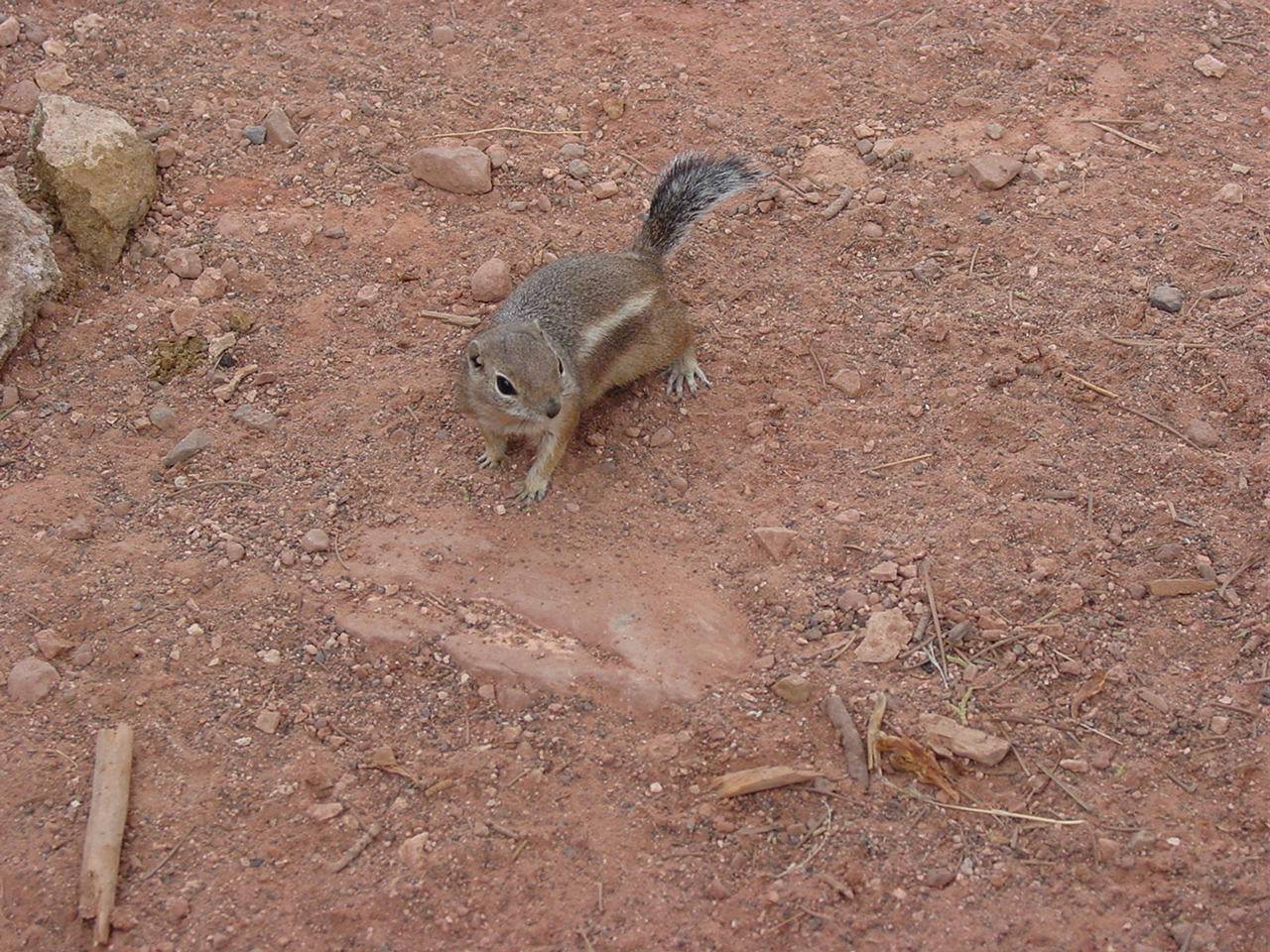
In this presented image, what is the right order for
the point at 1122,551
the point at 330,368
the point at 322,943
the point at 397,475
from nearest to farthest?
1. the point at 322,943
2. the point at 1122,551
3. the point at 397,475
4. the point at 330,368

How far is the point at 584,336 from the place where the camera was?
5332 millimetres

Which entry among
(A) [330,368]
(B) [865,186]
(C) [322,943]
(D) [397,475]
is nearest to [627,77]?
(B) [865,186]

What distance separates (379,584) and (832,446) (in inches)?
79.2

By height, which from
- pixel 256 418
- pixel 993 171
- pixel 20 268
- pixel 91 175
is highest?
pixel 91 175

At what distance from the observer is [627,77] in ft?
22.9

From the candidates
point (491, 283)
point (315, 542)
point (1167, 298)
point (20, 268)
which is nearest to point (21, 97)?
point (20, 268)

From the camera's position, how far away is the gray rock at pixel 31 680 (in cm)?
418

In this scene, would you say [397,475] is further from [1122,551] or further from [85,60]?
[85,60]

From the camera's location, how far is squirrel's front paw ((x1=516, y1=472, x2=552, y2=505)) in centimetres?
501

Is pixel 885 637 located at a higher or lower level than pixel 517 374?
lower

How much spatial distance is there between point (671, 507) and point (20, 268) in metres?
3.24

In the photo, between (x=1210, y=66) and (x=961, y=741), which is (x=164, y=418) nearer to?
(x=961, y=741)

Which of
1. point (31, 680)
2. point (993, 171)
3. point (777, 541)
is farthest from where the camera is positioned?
point (993, 171)

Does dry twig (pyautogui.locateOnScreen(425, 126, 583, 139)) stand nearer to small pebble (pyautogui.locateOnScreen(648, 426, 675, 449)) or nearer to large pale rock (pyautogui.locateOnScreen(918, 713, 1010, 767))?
small pebble (pyautogui.locateOnScreen(648, 426, 675, 449))
